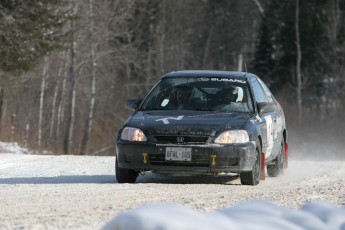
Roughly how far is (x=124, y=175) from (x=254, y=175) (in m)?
1.55

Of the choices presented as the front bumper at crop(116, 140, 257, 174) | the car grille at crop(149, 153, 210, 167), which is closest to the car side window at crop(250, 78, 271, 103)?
the front bumper at crop(116, 140, 257, 174)

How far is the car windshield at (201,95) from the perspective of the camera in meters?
13.6

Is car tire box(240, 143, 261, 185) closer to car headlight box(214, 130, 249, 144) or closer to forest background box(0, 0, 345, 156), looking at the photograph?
car headlight box(214, 130, 249, 144)

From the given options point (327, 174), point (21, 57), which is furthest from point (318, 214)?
point (21, 57)

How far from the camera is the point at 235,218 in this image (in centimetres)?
682

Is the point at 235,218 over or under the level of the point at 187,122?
under

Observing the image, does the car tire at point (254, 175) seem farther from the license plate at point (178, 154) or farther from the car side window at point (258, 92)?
the car side window at point (258, 92)

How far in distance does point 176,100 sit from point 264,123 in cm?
115

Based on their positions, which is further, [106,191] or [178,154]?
[178,154]

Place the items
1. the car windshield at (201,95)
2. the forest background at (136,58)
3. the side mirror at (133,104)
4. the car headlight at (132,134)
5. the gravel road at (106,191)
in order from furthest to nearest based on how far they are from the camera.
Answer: the forest background at (136,58), the side mirror at (133,104), the car windshield at (201,95), the car headlight at (132,134), the gravel road at (106,191)

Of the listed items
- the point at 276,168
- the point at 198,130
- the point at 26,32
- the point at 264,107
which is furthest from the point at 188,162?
the point at 26,32

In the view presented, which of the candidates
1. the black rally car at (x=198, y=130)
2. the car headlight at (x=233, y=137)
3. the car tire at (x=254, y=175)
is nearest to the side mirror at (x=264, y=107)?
the black rally car at (x=198, y=130)

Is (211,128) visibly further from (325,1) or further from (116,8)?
(325,1)

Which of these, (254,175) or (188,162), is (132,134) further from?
(254,175)
